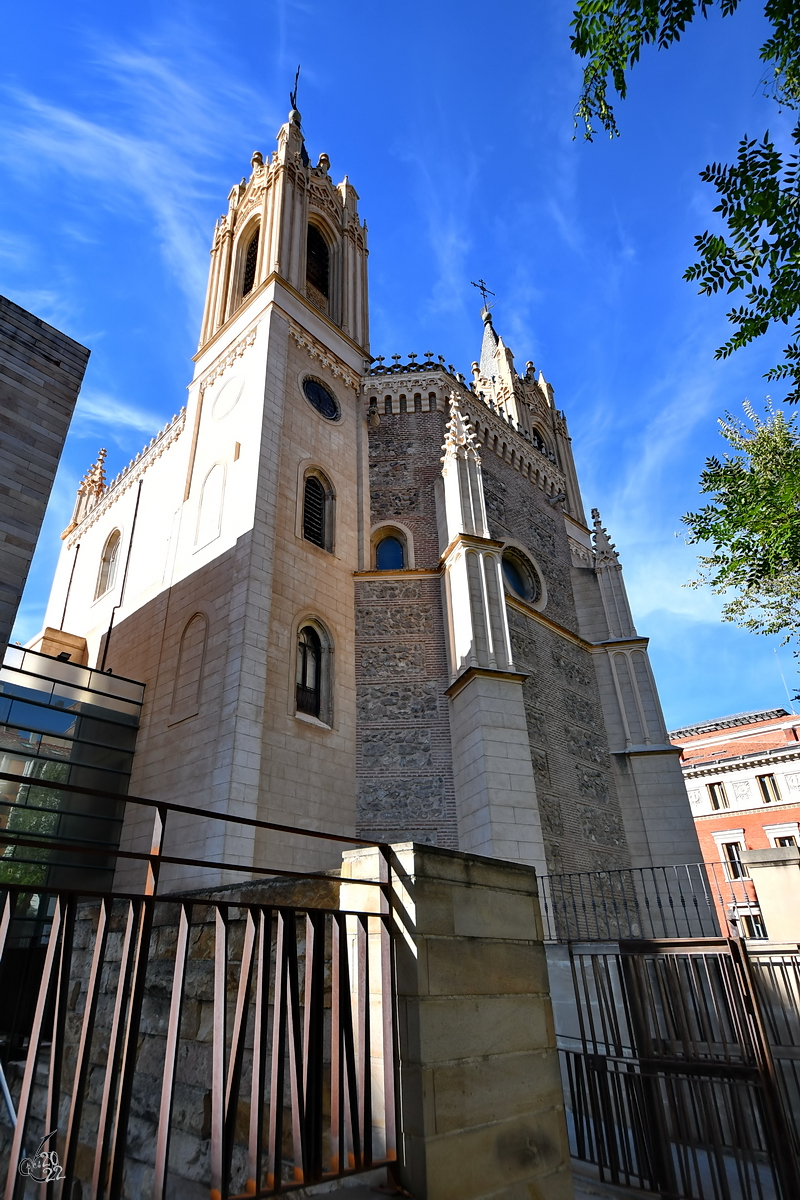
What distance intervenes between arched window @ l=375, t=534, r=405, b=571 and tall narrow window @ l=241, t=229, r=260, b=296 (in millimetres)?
8868

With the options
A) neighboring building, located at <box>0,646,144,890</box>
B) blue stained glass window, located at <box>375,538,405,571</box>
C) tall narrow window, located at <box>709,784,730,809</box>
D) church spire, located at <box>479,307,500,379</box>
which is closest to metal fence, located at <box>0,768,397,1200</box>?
neighboring building, located at <box>0,646,144,890</box>

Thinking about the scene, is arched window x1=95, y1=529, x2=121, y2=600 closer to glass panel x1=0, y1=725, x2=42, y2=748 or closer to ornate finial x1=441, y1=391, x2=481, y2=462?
glass panel x1=0, y1=725, x2=42, y2=748

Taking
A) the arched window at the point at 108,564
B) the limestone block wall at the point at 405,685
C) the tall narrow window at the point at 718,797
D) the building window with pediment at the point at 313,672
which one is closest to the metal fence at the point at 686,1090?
the limestone block wall at the point at 405,685

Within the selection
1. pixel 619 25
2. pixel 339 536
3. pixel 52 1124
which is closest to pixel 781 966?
pixel 52 1124

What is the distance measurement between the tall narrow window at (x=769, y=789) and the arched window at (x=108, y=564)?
30.7 meters

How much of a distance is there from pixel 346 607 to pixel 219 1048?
1149cm

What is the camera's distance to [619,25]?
656cm

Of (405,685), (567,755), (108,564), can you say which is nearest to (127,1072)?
(405,685)

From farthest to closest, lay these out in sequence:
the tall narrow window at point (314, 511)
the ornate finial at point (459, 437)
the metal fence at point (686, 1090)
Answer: the ornate finial at point (459, 437) < the tall narrow window at point (314, 511) < the metal fence at point (686, 1090)

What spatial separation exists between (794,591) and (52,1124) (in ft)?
44.0

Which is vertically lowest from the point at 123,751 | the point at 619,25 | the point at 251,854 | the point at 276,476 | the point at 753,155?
the point at 251,854

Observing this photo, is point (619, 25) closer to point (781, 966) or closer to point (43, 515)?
point (43, 515)

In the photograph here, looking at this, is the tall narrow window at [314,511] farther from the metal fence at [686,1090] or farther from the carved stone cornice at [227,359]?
the metal fence at [686,1090]

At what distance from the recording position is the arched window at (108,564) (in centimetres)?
1994
